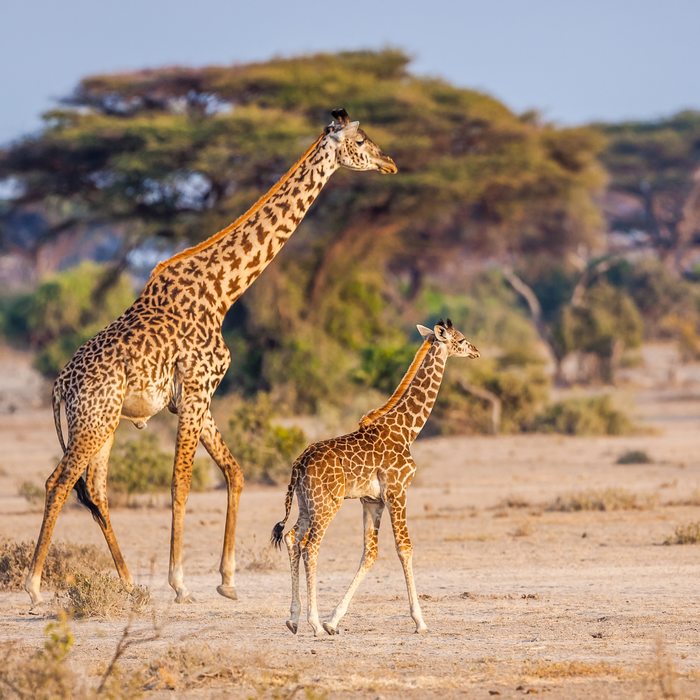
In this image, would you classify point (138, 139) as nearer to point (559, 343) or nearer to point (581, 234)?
point (559, 343)

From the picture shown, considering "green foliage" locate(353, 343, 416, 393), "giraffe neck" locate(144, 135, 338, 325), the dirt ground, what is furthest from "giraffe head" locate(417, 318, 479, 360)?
"green foliage" locate(353, 343, 416, 393)

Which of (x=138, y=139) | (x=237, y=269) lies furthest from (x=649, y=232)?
(x=237, y=269)

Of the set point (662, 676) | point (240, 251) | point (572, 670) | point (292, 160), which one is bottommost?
point (572, 670)

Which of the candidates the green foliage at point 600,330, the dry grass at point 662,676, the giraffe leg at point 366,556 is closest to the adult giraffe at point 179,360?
the giraffe leg at point 366,556

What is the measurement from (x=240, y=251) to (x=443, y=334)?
5.57 ft

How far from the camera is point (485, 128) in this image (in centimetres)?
3284

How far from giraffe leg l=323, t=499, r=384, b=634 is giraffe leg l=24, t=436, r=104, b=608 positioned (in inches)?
73.6

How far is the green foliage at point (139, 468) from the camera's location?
1681 centimetres

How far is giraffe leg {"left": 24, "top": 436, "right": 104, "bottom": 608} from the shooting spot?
9.62 meters

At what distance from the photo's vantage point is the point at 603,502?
15.3 m

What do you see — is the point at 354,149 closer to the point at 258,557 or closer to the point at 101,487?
the point at 101,487

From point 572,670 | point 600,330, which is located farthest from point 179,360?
point 600,330

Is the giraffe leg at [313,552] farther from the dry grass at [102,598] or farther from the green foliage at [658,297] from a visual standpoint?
the green foliage at [658,297]

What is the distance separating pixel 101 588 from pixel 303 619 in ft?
4.15
